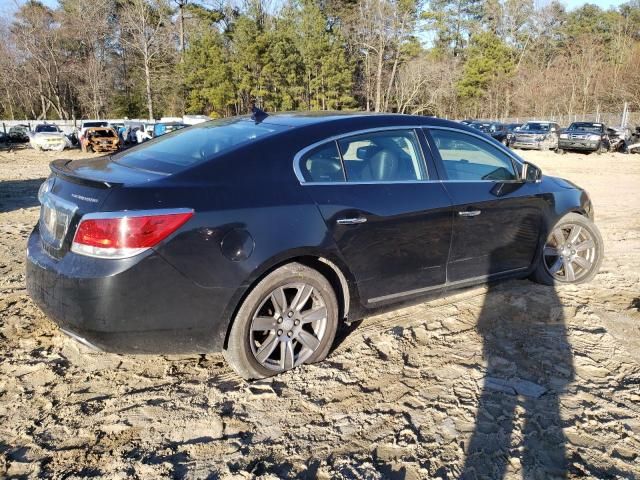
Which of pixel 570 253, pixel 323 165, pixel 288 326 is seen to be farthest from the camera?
pixel 570 253

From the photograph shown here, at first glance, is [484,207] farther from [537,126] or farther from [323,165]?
[537,126]

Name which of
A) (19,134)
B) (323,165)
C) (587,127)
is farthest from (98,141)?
(587,127)

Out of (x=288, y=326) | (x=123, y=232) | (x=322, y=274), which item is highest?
(x=123, y=232)

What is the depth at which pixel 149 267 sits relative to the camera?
2.66 metres

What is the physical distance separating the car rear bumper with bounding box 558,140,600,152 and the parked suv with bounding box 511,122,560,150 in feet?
2.97

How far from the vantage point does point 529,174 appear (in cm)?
434

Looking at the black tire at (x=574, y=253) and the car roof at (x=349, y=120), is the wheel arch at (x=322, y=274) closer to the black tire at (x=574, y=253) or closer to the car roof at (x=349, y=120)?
the car roof at (x=349, y=120)

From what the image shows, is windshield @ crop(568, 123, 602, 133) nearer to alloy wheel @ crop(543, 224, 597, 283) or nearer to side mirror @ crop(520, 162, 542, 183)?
alloy wheel @ crop(543, 224, 597, 283)

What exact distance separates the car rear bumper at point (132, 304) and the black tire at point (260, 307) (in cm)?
10

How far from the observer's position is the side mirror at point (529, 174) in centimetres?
430

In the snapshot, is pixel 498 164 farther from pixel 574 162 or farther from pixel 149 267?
pixel 574 162

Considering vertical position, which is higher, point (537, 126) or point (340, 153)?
point (537, 126)

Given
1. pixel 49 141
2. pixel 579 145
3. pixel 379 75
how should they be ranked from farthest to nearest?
pixel 379 75 < pixel 579 145 < pixel 49 141

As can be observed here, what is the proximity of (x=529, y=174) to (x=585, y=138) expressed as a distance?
2461 centimetres
